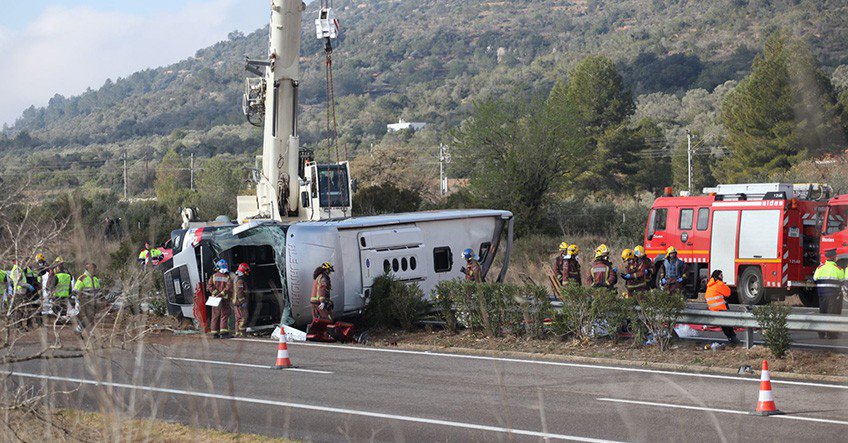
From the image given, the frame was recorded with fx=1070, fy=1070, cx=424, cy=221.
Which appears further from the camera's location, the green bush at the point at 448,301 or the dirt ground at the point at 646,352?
the green bush at the point at 448,301

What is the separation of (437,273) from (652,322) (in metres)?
6.21

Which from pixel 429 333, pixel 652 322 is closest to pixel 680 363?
pixel 652 322

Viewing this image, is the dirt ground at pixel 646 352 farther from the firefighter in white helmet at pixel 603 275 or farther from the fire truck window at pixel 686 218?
the fire truck window at pixel 686 218

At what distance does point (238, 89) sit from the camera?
184875mm

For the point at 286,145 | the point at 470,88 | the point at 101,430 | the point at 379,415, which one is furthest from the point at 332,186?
the point at 470,88

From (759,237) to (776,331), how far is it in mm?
10405

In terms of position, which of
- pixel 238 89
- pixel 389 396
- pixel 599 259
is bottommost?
pixel 389 396

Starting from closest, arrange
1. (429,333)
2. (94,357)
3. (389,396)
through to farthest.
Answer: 1. (94,357)
2. (389,396)
3. (429,333)

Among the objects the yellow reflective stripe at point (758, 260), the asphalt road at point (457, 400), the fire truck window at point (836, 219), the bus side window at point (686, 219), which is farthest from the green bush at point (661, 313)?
the bus side window at point (686, 219)

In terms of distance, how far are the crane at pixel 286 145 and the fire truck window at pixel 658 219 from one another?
834 centimetres

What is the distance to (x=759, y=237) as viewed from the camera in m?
25.2

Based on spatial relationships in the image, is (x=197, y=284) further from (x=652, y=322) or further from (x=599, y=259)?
(x=652, y=322)

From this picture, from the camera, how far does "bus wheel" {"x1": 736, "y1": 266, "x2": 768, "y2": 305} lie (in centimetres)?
2511

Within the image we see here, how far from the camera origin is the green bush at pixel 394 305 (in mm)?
19922
